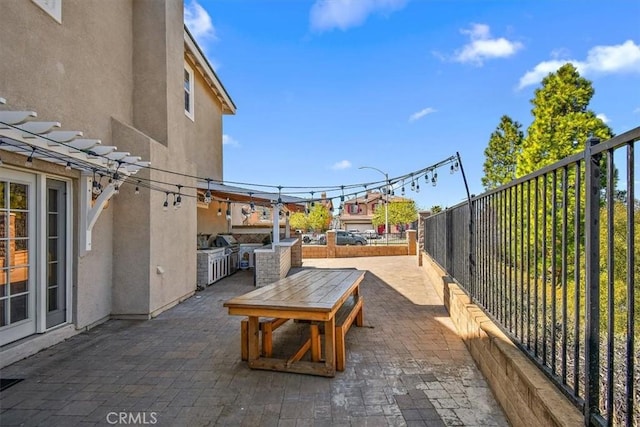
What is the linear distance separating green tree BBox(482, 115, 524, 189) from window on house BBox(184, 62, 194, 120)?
679 inches

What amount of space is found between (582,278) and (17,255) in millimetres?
6009

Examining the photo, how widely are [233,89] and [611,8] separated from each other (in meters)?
11.4

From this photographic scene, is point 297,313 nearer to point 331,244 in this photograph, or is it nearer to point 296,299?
point 296,299

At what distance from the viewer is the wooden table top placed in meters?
3.62

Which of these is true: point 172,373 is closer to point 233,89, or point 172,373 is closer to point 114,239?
point 114,239

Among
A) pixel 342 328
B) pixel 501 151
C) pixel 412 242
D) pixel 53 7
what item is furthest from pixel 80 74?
pixel 501 151

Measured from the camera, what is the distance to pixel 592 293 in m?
1.93

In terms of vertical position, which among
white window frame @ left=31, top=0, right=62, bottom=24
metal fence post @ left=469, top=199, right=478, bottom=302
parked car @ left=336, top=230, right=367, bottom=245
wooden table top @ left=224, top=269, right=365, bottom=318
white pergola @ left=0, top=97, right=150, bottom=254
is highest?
white window frame @ left=31, top=0, right=62, bottom=24

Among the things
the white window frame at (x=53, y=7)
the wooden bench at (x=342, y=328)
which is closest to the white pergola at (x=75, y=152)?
the white window frame at (x=53, y=7)

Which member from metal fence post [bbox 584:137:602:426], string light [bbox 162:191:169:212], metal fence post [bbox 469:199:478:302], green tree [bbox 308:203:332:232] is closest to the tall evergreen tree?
metal fence post [bbox 469:199:478:302]

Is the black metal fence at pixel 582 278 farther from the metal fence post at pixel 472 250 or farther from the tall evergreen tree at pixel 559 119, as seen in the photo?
the tall evergreen tree at pixel 559 119

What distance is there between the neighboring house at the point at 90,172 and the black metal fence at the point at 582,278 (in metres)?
4.72

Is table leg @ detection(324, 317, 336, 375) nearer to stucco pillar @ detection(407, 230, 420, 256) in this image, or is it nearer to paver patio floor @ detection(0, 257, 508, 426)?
paver patio floor @ detection(0, 257, 508, 426)

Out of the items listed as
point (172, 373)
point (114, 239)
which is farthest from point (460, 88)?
point (172, 373)
